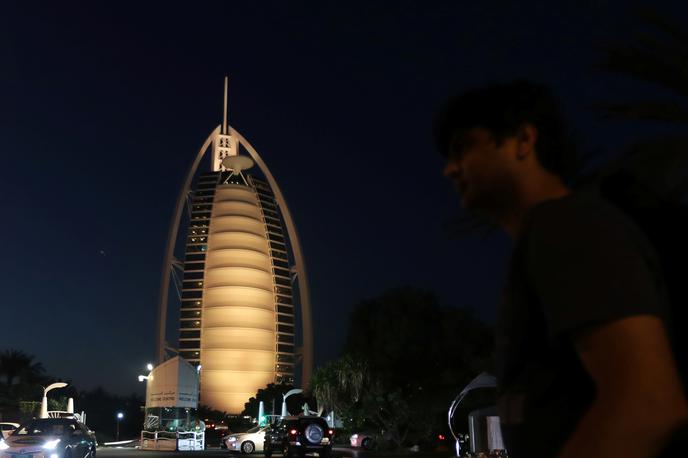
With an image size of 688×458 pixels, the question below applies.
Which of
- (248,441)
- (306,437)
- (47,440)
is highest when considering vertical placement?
(248,441)

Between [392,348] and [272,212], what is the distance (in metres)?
99.5

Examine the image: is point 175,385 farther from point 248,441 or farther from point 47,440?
point 47,440

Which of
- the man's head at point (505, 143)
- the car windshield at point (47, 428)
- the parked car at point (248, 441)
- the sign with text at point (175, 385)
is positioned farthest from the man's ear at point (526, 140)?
the sign with text at point (175, 385)

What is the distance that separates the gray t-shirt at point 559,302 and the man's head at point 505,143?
0.68ft

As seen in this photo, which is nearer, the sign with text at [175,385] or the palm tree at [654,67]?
the palm tree at [654,67]

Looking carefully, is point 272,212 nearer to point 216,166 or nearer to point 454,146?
point 216,166

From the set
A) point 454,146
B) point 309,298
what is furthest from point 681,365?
point 309,298

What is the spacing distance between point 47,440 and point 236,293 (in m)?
111

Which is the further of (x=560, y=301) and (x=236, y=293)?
(x=236, y=293)

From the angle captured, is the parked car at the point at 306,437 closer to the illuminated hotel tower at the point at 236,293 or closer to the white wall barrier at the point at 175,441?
the white wall barrier at the point at 175,441

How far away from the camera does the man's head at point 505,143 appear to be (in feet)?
5.53

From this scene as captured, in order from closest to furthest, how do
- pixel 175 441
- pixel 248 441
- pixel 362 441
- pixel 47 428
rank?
pixel 47 428
pixel 248 441
pixel 362 441
pixel 175 441

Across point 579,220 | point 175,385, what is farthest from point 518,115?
point 175,385

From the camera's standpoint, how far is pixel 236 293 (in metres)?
130
